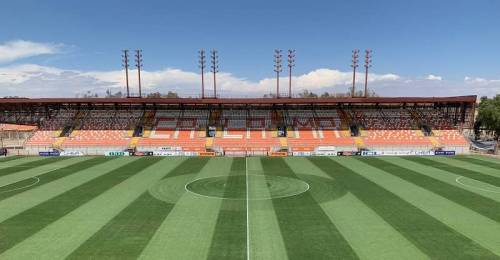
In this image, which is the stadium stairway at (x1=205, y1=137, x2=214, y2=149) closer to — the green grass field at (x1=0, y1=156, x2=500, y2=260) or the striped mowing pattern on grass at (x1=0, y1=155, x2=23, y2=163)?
the green grass field at (x1=0, y1=156, x2=500, y2=260)

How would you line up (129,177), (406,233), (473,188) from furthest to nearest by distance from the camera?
(129,177) → (473,188) → (406,233)

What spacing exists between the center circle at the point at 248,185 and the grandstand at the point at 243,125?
16.8 metres

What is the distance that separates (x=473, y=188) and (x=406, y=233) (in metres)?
15.2

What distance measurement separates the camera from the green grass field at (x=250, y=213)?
1703cm

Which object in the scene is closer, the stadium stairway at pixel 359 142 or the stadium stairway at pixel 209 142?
the stadium stairway at pixel 359 142

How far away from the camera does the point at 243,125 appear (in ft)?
202

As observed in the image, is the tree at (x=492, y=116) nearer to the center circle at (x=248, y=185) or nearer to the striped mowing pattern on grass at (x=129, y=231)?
the center circle at (x=248, y=185)

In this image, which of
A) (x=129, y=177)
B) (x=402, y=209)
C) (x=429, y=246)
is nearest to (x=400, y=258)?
(x=429, y=246)

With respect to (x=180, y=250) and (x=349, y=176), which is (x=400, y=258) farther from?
(x=349, y=176)

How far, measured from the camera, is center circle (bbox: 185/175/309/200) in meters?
26.9

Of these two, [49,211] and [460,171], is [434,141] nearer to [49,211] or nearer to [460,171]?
[460,171]

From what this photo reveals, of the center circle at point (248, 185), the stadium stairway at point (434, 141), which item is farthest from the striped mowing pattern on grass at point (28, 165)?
the stadium stairway at point (434, 141)

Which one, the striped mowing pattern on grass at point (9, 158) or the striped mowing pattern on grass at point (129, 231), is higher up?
the striped mowing pattern on grass at point (129, 231)

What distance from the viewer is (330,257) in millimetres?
16125
